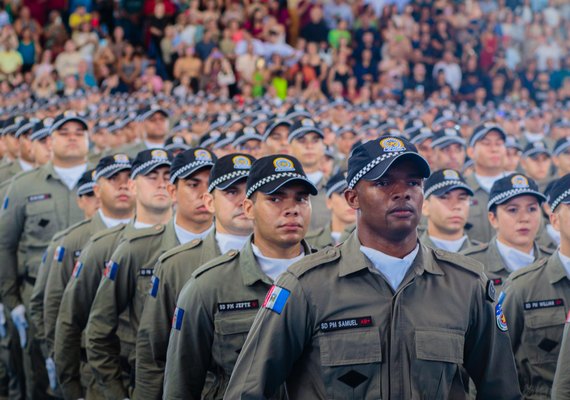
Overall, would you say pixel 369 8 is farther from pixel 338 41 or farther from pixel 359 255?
pixel 359 255

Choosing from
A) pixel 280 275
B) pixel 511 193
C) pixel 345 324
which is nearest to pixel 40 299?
pixel 511 193

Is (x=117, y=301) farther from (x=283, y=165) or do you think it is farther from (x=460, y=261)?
(x=460, y=261)

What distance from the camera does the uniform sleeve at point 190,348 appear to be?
15.1 ft

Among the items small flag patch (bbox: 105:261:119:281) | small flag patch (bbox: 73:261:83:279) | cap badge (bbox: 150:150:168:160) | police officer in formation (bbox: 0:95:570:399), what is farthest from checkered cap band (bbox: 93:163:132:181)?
small flag patch (bbox: 105:261:119:281)

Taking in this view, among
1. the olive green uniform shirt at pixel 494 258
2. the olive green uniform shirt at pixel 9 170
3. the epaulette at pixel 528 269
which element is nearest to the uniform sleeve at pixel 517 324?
the epaulette at pixel 528 269

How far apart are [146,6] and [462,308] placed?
21651 millimetres

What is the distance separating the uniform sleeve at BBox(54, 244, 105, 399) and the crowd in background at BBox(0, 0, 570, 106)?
14281mm

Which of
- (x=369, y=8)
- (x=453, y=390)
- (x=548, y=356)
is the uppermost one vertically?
(x=369, y=8)

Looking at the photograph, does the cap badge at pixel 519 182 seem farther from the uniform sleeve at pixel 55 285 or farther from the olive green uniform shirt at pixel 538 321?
the uniform sleeve at pixel 55 285

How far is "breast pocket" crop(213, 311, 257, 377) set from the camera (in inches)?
183

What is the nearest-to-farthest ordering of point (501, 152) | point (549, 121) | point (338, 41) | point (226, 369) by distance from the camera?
1. point (226, 369)
2. point (501, 152)
3. point (549, 121)
4. point (338, 41)

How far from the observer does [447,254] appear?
392 cm

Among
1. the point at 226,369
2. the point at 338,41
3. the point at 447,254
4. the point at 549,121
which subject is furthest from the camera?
the point at 338,41

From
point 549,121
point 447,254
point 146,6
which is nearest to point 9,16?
point 146,6
